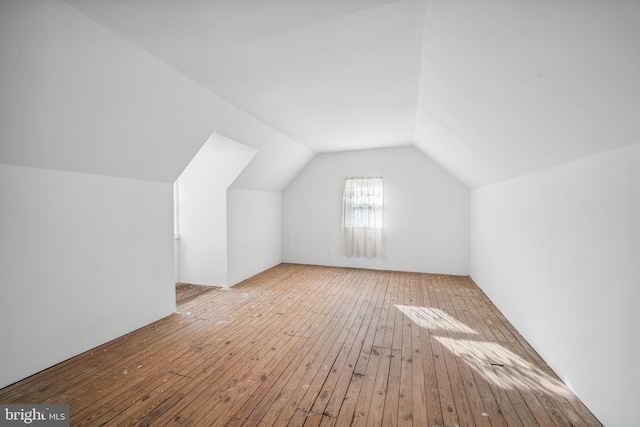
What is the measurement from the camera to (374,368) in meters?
2.20

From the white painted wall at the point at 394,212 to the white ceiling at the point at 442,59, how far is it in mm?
2190

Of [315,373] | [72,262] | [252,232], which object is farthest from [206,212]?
[315,373]

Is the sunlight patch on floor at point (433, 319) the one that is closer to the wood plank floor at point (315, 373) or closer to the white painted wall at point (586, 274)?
the wood plank floor at point (315, 373)

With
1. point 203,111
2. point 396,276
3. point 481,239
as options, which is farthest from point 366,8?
point 396,276

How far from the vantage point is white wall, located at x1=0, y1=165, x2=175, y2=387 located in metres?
1.98

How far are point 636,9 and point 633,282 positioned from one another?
50.4 inches

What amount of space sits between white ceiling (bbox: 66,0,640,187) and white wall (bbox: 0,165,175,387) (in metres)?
1.38

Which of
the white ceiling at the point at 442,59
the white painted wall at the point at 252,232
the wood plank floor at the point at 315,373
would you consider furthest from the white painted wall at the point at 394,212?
the white ceiling at the point at 442,59

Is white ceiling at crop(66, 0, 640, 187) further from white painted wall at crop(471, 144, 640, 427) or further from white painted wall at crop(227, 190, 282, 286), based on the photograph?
white painted wall at crop(227, 190, 282, 286)

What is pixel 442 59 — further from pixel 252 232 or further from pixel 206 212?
pixel 252 232

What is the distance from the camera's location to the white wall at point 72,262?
1981 millimetres

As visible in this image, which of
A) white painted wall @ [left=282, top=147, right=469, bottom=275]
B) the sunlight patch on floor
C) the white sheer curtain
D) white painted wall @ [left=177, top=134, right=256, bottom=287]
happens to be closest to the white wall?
white painted wall @ [left=177, top=134, right=256, bottom=287]

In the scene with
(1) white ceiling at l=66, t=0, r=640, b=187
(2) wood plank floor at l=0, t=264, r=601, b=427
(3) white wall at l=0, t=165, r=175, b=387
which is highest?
(1) white ceiling at l=66, t=0, r=640, b=187

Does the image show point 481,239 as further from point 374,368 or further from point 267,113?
point 267,113
